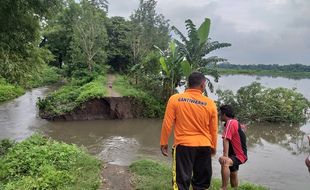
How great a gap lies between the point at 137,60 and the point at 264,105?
1545 cm

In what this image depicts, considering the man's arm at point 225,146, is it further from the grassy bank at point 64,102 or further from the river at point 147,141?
the grassy bank at point 64,102

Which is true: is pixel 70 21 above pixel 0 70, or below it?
above

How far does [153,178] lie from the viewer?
23.7 ft

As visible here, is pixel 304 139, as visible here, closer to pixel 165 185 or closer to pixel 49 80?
pixel 165 185

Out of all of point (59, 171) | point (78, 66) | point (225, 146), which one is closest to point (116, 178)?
point (59, 171)

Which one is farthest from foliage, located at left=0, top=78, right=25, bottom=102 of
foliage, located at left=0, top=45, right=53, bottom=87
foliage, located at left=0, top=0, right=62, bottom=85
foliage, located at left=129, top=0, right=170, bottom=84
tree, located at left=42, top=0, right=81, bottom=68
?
foliage, located at left=0, top=0, right=62, bottom=85

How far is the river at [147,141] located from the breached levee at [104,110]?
0.62m

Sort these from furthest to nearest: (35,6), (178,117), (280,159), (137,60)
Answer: (137,60), (280,159), (35,6), (178,117)

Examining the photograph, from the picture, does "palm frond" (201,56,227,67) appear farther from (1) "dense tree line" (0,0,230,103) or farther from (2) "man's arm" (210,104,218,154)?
(2) "man's arm" (210,104,218,154)

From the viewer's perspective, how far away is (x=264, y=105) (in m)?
21.2

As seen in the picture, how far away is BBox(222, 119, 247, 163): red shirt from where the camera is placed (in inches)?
240

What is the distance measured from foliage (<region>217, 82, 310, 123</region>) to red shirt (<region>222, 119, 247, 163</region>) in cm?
1558

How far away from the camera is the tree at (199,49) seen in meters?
19.7

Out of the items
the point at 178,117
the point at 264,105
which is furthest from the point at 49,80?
the point at 178,117
